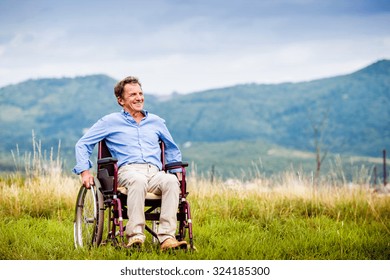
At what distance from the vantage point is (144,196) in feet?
12.2

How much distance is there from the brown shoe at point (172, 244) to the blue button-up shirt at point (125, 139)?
2.03ft

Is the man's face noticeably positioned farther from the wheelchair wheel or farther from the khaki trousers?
the wheelchair wheel

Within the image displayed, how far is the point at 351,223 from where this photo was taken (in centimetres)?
500

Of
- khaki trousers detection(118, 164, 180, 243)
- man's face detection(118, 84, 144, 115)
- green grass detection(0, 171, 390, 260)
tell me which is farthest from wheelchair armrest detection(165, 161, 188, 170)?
green grass detection(0, 171, 390, 260)

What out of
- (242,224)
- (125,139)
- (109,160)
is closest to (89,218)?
(109,160)

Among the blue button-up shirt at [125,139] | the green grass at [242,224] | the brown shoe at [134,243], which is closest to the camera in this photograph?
the brown shoe at [134,243]

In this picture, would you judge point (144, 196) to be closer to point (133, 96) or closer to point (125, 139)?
point (125, 139)

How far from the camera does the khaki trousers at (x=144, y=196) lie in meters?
3.67

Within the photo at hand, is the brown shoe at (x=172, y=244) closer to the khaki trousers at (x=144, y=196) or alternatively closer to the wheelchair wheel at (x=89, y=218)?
the khaki trousers at (x=144, y=196)

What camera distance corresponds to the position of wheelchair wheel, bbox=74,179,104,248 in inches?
145

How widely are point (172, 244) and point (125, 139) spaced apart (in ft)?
2.75

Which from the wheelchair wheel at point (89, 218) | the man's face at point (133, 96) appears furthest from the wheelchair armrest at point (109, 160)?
the man's face at point (133, 96)

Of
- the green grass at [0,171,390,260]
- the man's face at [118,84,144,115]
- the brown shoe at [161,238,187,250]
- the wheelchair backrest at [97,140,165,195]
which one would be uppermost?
the man's face at [118,84,144,115]
